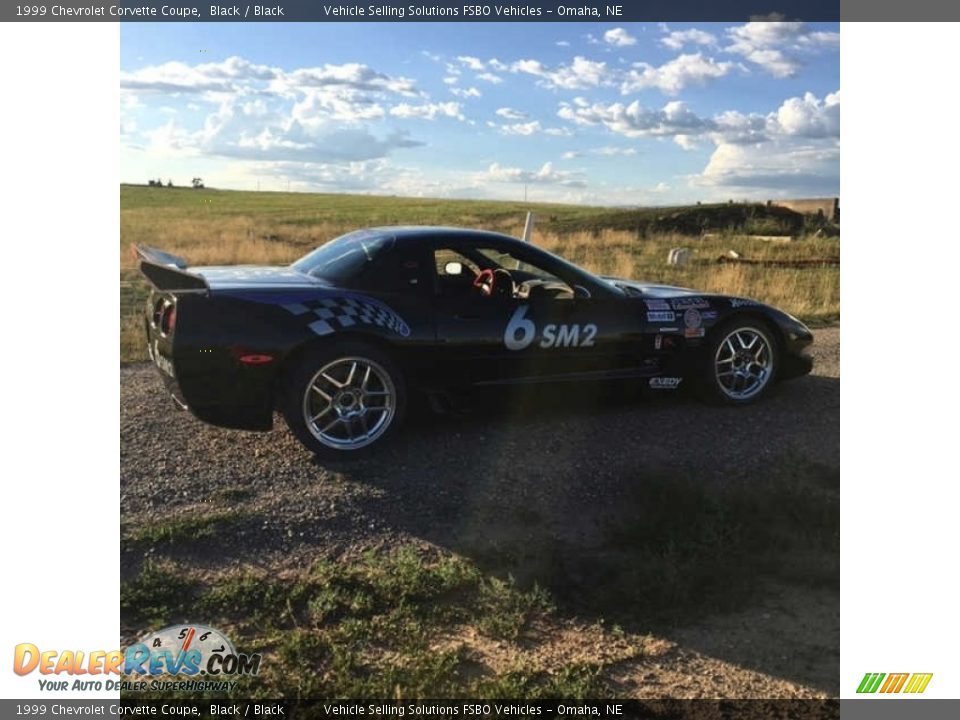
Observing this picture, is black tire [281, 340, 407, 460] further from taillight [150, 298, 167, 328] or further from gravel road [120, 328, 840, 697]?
taillight [150, 298, 167, 328]

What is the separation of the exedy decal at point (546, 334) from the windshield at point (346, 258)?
2.87 ft

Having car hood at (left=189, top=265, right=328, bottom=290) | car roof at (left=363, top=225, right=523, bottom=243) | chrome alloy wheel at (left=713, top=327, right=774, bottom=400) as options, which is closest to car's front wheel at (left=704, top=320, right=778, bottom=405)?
chrome alloy wheel at (left=713, top=327, right=774, bottom=400)

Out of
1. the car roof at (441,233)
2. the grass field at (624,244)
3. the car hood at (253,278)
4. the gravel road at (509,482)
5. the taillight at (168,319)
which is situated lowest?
the gravel road at (509,482)

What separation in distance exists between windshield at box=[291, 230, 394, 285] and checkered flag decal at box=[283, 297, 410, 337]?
9.1 inches

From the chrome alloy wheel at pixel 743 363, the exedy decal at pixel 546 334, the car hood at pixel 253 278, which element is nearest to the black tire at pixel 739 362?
the chrome alloy wheel at pixel 743 363

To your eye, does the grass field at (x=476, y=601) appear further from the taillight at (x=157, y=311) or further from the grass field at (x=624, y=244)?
the grass field at (x=624, y=244)

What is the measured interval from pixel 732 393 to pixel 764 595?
250 cm

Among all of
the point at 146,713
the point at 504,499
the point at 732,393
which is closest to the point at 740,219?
the point at 732,393

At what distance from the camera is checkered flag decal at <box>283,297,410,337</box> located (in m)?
Answer: 4.35

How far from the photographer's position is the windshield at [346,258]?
15.5 ft

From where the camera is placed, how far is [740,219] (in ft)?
87.2

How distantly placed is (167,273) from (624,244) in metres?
16.5

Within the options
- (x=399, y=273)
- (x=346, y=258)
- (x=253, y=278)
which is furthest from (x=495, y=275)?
(x=253, y=278)
